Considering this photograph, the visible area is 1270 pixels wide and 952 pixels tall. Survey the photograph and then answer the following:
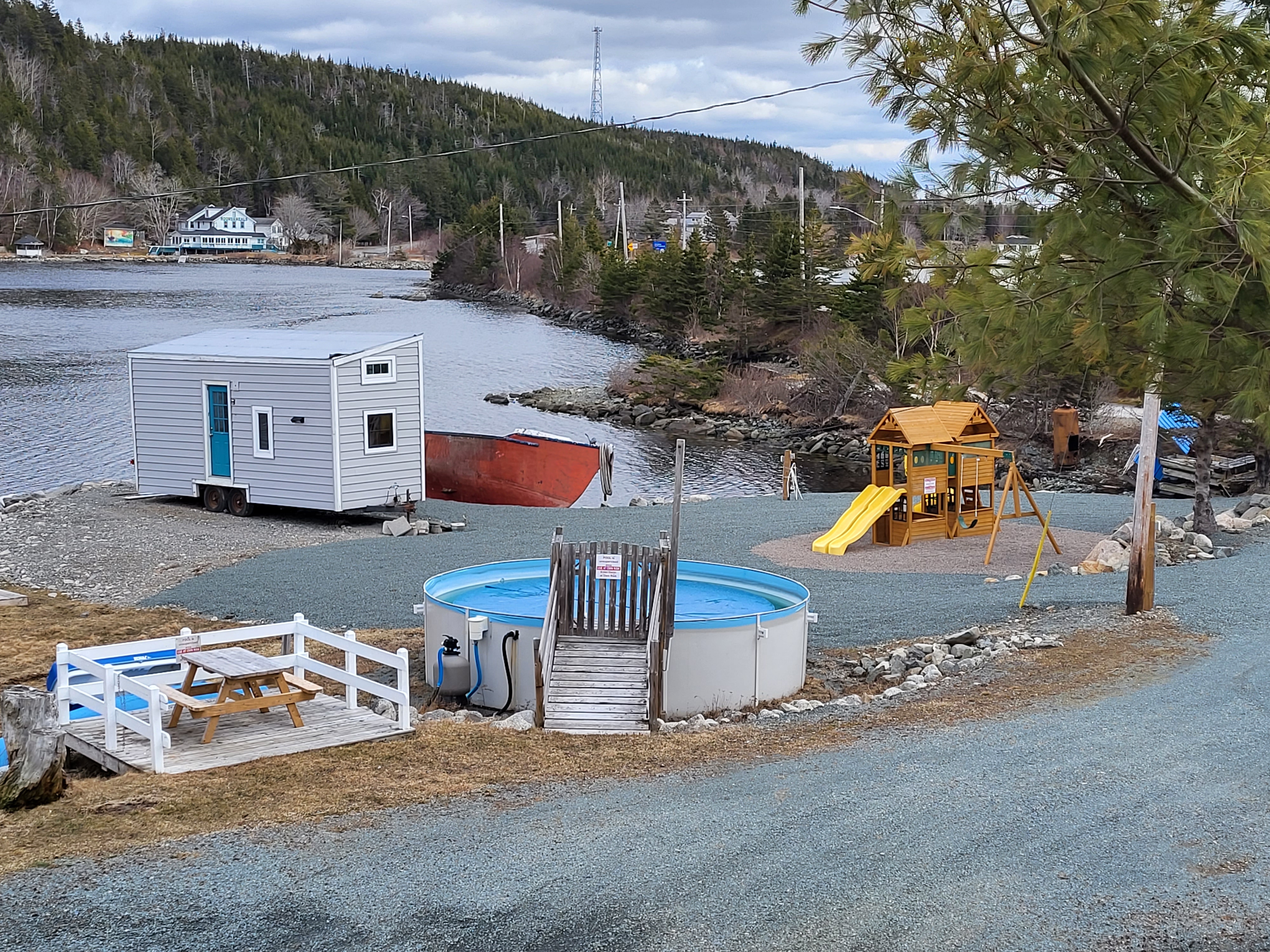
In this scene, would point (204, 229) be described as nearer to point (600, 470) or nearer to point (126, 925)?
point (600, 470)

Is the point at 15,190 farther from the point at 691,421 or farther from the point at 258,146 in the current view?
the point at 691,421

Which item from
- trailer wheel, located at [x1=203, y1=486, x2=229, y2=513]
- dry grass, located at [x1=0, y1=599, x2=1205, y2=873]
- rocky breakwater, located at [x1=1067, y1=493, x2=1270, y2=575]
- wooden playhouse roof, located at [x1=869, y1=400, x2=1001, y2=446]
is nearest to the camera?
dry grass, located at [x1=0, y1=599, x2=1205, y2=873]

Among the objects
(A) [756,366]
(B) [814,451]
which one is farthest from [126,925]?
(A) [756,366]

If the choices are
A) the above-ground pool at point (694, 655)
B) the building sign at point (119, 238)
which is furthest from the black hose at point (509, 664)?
the building sign at point (119, 238)

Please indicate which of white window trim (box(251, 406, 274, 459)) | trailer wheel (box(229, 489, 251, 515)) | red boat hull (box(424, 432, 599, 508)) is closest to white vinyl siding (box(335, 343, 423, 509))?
white window trim (box(251, 406, 274, 459))

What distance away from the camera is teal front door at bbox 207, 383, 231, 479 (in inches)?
832

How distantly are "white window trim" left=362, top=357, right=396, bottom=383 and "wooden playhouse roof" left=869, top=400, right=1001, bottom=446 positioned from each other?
7909mm

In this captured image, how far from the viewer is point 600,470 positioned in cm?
2553

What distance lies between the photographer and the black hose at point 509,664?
446 inches

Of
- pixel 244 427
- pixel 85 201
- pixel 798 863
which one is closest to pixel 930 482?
pixel 244 427

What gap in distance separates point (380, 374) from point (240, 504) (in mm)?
3362

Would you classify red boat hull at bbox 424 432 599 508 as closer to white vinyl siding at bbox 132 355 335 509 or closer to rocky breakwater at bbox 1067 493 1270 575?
white vinyl siding at bbox 132 355 335 509

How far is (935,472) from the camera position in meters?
19.6

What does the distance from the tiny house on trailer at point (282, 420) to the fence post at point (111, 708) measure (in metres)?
11.6
